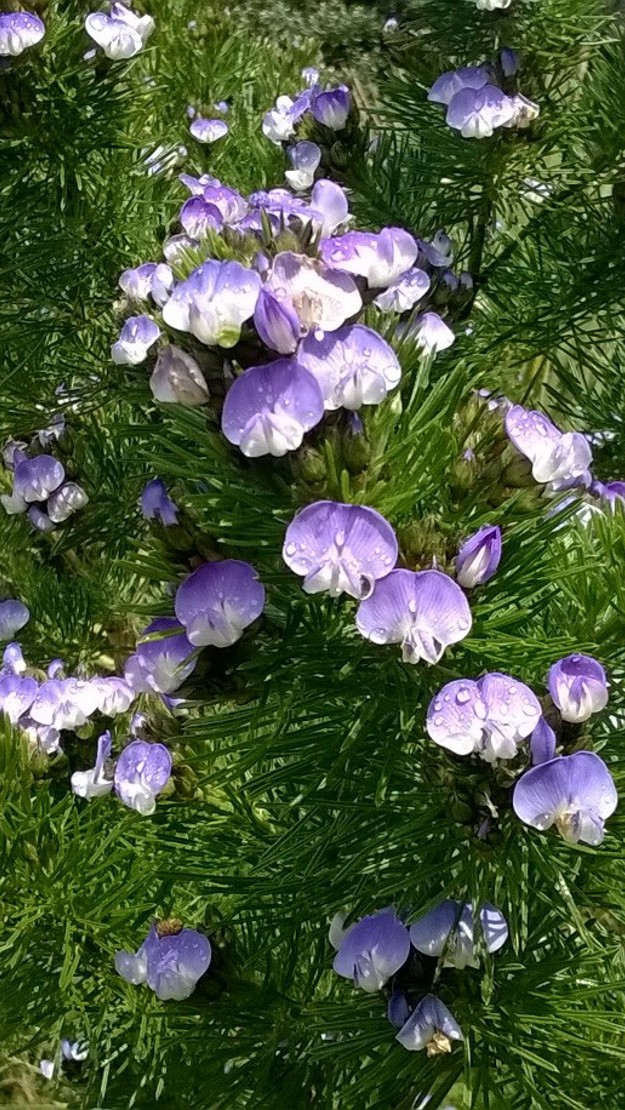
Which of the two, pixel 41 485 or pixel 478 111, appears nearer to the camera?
pixel 478 111

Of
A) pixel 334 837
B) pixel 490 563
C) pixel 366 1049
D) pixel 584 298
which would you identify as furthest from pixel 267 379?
pixel 584 298

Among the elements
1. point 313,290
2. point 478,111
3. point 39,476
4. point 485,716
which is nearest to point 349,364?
point 313,290

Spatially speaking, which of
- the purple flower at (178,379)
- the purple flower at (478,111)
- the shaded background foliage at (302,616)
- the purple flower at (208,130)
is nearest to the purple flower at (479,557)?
the shaded background foliage at (302,616)

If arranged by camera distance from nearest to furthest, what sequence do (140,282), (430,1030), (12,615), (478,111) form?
1. (430,1030)
2. (140,282)
3. (478,111)
4. (12,615)

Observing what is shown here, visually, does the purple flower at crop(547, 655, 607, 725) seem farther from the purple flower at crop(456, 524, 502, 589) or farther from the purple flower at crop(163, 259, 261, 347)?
the purple flower at crop(163, 259, 261, 347)

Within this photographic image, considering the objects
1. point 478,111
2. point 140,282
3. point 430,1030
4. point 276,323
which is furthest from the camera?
point 478,111

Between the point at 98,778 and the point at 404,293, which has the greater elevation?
the point at 404,293

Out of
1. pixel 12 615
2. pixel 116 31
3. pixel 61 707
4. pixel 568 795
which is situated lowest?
pixel 12 615

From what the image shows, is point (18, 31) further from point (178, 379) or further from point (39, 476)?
point (178, 379)
